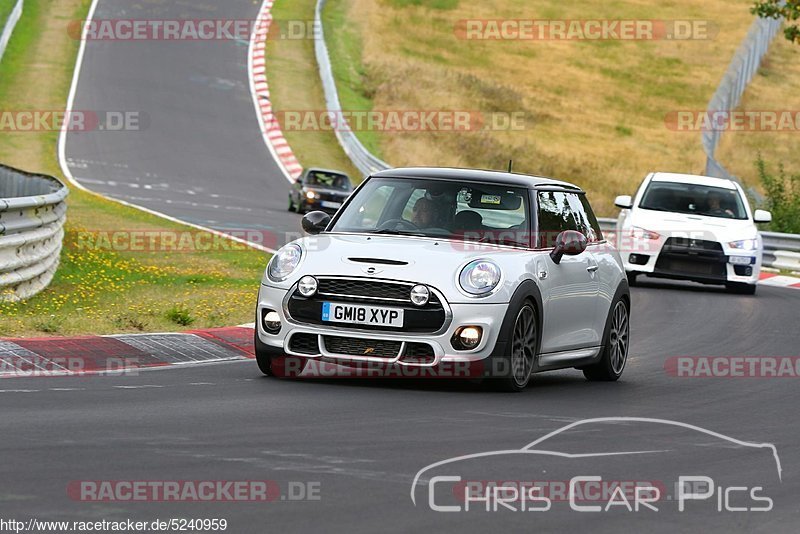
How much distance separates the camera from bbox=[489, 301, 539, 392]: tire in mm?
10648

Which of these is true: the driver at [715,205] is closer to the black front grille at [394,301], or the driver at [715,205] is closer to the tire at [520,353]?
the tire at [520,353]

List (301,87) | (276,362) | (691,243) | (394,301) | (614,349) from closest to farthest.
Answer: (394,301)
(276,362)
(614,349)
(691,243)
(301,87)

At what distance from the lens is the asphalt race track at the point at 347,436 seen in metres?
6.41

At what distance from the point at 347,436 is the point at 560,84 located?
5762 cm

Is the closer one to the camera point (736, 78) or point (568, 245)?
point (568, 245)

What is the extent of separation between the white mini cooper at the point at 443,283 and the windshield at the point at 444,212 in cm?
1

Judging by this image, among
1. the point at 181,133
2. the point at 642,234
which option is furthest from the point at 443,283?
the point at 181,133

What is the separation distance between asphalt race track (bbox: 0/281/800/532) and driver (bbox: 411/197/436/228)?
1.13 meters

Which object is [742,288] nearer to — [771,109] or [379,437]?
[379,437]

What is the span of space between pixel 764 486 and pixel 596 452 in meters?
0.99

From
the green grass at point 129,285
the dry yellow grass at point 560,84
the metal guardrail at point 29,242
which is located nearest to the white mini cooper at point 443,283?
the green grass at point 129,285

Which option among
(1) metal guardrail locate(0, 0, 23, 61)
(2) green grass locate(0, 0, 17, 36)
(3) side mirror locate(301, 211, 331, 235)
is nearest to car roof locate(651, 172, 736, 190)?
(3) side mirror locate(301, 211, 331, 235)

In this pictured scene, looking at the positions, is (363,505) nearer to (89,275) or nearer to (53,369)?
(53,369)

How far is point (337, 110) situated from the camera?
5041 centimetres
